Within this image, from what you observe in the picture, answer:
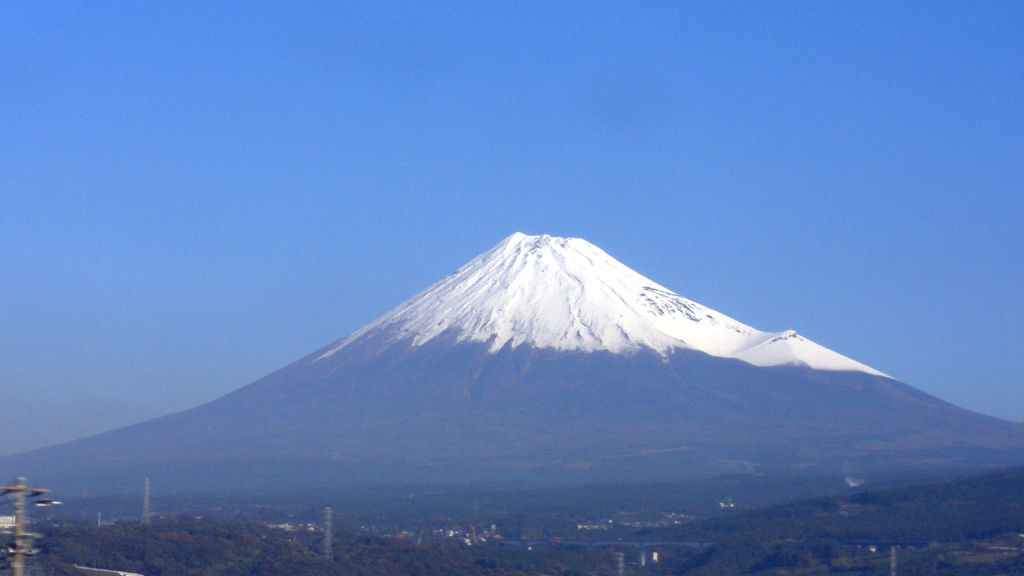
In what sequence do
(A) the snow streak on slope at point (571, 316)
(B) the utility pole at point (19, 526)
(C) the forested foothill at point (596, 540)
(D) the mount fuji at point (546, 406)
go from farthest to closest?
(A) the snow streak on slope at point (571, 316), (D) the mount fuji at point (546, 406), (C) the forested foothill at point (596, 540), (B) the utility pole at point (19, 526)

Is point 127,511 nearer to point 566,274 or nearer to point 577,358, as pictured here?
point 577,358

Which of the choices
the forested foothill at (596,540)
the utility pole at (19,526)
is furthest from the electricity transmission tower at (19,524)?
the forested foothill at (596,540)

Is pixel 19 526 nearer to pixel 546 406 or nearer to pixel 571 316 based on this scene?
pixel 546 406

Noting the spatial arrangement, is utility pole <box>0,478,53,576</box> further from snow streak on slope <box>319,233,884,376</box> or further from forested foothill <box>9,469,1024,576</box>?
snow streak on slope <box>319,233,884,376</box>

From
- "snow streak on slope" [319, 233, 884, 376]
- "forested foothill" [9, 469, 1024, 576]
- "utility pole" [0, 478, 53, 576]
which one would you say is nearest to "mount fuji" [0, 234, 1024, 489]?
"snow streak on slope" [319, 233, 884, 376]

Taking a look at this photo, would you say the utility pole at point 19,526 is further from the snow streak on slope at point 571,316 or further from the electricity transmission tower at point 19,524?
the snow streak on slope at point 571,316

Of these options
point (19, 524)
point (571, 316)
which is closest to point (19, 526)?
point (19, 524)
